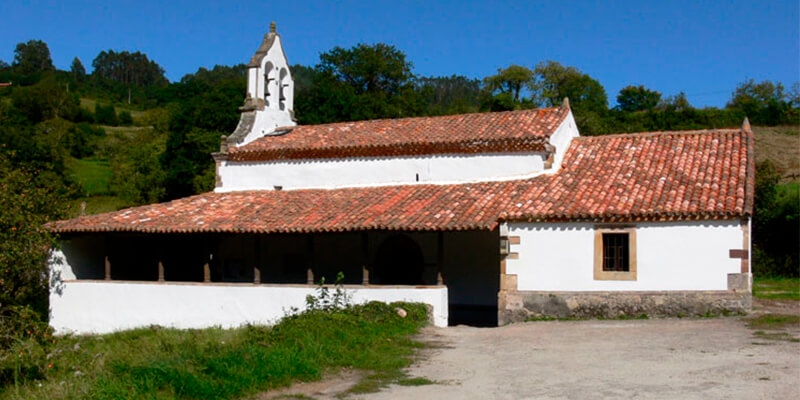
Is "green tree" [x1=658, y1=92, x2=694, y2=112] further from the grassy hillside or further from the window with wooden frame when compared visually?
the window with wooden frame

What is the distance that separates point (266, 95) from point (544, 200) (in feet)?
33.6

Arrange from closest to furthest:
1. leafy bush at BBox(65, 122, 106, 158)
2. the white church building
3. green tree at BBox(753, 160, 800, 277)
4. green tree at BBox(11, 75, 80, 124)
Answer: the white church building, green tree at BBox(753, 160, 800, 277), leafy bush at BBox(65, 122, 106, 158), green tree at BBox(11, 75, 80, 124)

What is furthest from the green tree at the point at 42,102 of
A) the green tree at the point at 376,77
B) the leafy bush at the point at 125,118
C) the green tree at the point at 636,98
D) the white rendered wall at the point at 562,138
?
the white rendered wall at the point at 562,138

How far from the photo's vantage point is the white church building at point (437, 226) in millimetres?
15188

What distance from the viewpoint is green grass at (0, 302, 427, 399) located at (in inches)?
342

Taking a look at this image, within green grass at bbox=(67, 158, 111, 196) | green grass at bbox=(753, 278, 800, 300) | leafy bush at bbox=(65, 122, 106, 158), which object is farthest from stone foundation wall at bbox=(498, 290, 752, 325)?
leafy bush at bbox=(65, 122, 106, 158)

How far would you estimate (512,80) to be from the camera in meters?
56.1

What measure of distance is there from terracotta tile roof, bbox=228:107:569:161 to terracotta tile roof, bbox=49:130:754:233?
1004mm

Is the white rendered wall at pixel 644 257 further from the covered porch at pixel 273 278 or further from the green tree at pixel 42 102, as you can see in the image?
the green tree at pixel 42 102

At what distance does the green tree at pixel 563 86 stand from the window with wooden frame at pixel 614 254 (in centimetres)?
3802

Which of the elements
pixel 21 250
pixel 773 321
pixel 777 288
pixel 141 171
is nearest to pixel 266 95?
pixel 21 250

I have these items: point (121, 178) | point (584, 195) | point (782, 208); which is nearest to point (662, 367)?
point (584, 195)

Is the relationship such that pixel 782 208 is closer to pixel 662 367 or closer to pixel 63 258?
pixel 662 367

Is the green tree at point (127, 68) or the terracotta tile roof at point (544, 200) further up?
the green tree at point (127, 68)
